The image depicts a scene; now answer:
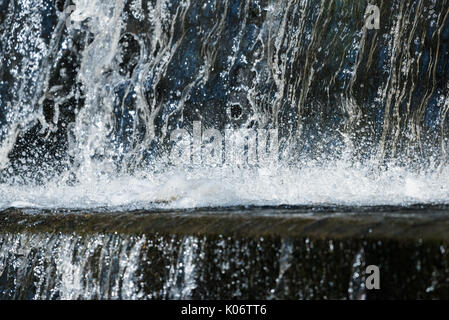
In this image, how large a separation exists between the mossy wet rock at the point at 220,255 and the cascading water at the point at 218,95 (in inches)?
60.2

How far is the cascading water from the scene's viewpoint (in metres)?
5.88

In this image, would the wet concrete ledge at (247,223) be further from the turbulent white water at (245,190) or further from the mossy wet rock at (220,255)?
the turbulent white water at (245,190)

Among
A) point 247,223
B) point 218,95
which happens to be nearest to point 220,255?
point 247,223

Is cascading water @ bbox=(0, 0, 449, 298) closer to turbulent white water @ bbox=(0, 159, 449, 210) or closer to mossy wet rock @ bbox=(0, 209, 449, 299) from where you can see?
turbulent white water @ bbox=(0, 159, 449, 210)

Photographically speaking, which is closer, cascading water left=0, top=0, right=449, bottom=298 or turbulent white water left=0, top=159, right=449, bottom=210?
turbulent white water left=0, top=159, right=449, bottom=210

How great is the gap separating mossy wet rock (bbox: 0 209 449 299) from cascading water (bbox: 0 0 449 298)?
1.53 metres

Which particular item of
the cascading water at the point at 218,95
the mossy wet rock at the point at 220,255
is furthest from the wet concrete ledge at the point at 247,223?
the cascading water at the point at 218,95

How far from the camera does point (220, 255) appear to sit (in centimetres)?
308

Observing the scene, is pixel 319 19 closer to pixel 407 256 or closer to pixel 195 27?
pixel 195 27

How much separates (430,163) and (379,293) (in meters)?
3.32

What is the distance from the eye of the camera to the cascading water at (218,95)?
5.88 metres

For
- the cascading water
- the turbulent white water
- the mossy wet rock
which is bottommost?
the mossy wet rock

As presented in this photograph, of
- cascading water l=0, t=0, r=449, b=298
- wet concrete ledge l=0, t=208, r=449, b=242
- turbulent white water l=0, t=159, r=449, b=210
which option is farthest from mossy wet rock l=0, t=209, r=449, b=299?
cascading water l=0, t=0, r=449, b=298

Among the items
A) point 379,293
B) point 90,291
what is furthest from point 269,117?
point 379,293
